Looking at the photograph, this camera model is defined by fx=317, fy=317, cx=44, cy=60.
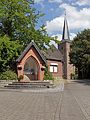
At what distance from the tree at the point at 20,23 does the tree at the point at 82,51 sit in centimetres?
2460

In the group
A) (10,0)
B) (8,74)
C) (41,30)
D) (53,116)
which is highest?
(10,0)

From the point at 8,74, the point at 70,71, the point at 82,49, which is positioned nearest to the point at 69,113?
the point at 8,74

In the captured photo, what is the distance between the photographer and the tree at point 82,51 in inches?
2772

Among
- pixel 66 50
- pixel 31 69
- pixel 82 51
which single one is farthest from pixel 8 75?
pixel 66 50

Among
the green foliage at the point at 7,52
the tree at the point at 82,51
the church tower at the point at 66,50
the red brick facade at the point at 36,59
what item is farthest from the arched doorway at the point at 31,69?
the church tower at the point at 66,50

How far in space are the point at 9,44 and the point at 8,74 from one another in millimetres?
3829

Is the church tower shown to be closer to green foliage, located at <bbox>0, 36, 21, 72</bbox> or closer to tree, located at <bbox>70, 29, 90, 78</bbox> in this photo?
tree, located at <bbox>70, 29, 90, 78</bbox>

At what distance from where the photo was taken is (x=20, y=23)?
44.1 meters

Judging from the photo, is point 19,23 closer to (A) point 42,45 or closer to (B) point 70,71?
(A) point 42,45

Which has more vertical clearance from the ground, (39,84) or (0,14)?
(0,14)

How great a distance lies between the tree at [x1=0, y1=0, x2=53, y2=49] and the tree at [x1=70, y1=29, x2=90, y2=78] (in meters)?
24.6

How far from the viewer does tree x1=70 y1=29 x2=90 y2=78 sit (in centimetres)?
7042

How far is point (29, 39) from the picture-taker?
44.7 meters

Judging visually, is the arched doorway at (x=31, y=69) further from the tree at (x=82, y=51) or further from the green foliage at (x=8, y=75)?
the tree at (x=82, y=51)
